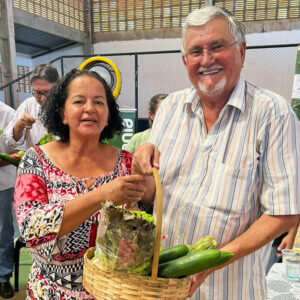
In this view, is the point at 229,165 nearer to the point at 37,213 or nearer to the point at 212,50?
the point at 212,50

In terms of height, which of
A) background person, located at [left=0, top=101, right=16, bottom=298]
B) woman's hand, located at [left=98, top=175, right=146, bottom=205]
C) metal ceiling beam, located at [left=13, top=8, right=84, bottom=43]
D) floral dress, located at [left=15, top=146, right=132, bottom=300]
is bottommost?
background person, located at [left=0, top=101, right=16, bottom=298]

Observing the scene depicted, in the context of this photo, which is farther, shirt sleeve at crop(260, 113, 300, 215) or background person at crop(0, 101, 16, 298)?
background person at crop(0, 101, 16, 298)

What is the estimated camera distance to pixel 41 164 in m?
1.33

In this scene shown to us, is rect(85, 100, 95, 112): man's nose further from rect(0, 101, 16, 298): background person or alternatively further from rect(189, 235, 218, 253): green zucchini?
rect(0, 101, 16, 298): background person

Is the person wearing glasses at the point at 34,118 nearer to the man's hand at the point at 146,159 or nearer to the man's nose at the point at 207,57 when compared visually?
the man's hand at the point at 146,159

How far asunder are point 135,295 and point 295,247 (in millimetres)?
1883

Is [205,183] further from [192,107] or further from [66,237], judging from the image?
[66,237]

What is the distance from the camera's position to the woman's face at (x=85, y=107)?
54.2 inches

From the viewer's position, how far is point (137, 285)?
845 mm

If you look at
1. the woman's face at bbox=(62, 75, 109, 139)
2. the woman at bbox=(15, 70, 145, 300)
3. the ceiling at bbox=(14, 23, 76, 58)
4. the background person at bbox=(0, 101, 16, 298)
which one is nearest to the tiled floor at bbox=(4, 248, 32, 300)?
the background person at bbox=(0, 101, 16, 298)

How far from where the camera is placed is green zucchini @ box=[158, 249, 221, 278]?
2.86 feet

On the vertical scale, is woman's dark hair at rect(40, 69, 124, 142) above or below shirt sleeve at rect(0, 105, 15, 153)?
above

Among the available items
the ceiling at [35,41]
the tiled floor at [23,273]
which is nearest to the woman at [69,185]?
the tiled floor at [23,273]

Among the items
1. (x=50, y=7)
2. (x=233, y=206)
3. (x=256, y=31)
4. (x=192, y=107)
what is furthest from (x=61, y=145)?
(x=50, y=7)
